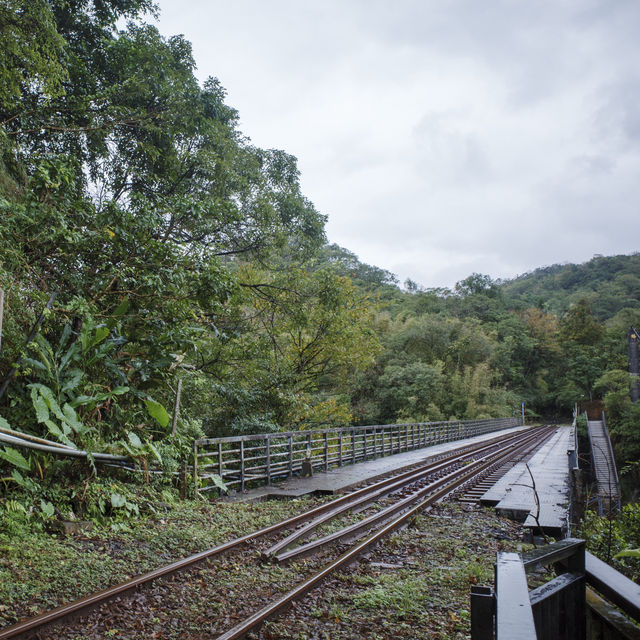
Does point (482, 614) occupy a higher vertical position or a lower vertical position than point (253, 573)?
higher

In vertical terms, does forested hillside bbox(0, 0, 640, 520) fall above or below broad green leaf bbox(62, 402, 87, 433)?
above

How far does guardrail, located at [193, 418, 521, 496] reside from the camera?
979cm

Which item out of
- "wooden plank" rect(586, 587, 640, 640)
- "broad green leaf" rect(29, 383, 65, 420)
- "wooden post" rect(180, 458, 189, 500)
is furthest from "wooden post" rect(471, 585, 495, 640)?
"wooden post" rect(180, 458, 189, 500)

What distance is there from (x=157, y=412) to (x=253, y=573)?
3.37m

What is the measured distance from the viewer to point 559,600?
1.98 meters

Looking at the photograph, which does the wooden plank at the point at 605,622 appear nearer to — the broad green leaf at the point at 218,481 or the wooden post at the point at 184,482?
the wooden post at the point at 184,482

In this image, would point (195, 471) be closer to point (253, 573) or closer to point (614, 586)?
point (253, 573)

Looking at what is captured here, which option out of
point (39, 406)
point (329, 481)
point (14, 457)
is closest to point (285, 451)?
point (329, 481)

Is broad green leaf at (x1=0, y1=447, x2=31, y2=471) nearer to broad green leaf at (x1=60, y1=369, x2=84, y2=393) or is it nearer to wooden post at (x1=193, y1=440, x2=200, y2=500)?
broad green leaf at (x1=60, y1=369, x2=84, y2=393)

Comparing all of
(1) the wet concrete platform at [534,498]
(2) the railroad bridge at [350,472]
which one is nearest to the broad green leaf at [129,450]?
(2) the railroad bridge at [350,472]

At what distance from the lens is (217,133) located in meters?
12.9

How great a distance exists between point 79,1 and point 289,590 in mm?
12679

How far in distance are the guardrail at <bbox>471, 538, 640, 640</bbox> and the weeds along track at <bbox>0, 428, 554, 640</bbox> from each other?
2.96m

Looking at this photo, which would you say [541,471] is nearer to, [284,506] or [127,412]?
[284,506]
